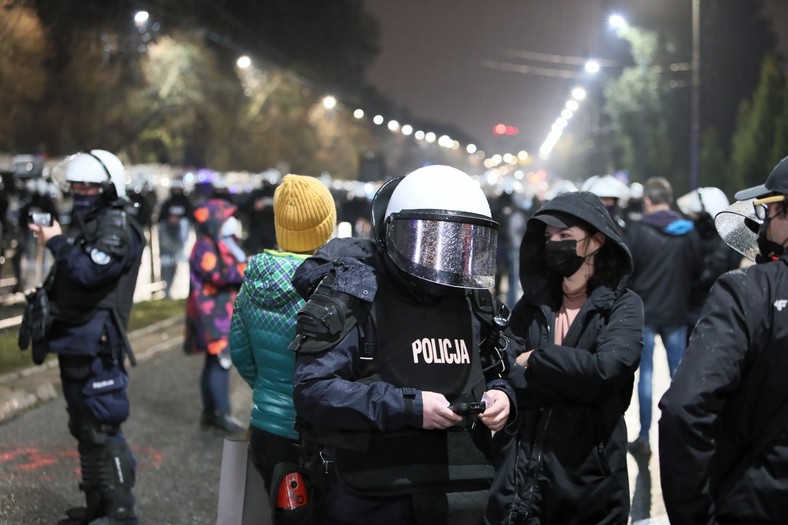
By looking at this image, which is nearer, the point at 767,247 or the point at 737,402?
the point at 737,402

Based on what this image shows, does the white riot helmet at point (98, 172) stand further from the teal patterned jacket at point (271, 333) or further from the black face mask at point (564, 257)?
the black face mask at point (564, 257)

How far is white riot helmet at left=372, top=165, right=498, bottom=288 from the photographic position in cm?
294

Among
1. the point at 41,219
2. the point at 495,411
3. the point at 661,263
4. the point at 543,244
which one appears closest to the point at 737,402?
the point at 495,411

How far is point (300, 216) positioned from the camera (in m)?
4.18

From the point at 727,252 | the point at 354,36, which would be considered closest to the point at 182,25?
the point at 354,36

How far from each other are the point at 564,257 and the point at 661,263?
3.81m

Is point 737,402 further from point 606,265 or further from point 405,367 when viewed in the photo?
point 606,265

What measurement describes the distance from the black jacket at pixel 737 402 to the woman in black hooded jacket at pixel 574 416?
98 cm

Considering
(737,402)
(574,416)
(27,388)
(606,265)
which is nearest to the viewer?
(737,402)

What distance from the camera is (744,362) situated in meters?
2.64

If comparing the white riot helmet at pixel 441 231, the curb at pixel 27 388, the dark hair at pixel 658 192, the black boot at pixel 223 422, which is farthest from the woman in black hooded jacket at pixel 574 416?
the curb at pixel 27 388

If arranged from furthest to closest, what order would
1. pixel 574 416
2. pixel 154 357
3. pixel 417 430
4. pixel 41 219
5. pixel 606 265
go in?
pixel 154 357 < pixel 41 219 < pixel 606 265 < pixel 574 416 < pixel 417 430

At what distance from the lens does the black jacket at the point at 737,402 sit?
8.52 ft

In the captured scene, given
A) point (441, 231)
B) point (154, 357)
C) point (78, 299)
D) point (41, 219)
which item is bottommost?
point (154, 357)
